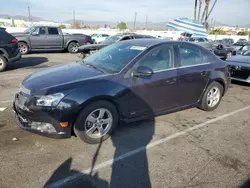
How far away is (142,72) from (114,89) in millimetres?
552

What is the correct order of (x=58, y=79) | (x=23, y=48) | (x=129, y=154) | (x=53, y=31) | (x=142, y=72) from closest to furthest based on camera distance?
(x=129, y=154) < (x=58, y=79) < (x=142, y=72) < (x=23, y=48) < (x=53, y=31)

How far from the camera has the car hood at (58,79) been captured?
10.8ft

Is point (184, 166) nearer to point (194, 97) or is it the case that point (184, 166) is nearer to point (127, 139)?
point (127, 139)

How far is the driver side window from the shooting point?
4.01m

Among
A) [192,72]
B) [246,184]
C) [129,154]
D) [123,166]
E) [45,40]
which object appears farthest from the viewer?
[45,40]

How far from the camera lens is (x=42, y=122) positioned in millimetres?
3279

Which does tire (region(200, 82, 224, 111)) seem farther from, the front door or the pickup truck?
the pickup truck

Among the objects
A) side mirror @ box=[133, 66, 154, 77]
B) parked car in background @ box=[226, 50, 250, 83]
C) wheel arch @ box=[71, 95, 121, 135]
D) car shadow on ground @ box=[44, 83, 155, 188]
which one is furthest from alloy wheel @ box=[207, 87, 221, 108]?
parked car in background @ box=[226, 50, 250, 83]

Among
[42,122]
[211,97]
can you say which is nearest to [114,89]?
[42,122]

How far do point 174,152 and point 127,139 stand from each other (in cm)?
79

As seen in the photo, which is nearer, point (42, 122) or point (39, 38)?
point (42, 122)

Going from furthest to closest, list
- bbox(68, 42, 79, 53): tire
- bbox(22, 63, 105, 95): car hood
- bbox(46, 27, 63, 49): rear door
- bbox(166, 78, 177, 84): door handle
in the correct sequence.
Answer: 1. bbox(68, 42, 79, 53): tire
2. bbox(46, 27, 63, 49): rear door
3. bbox(166, 78, 177, 84): door handle
4. bbox(22, 63, 105, 95): car hood

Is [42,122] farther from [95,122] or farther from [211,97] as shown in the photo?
[211,97]

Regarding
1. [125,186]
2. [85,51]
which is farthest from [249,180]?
[85,51]
